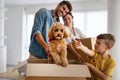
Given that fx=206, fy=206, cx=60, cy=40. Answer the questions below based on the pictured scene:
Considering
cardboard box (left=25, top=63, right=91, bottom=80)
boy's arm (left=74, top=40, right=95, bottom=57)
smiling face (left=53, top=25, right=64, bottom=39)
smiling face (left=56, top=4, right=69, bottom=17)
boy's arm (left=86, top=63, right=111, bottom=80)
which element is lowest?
boy's arm (left=86, top=63, right=111, bottom=80)

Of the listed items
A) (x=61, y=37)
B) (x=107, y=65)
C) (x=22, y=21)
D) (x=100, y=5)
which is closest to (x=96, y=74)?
(x=107, y=65)

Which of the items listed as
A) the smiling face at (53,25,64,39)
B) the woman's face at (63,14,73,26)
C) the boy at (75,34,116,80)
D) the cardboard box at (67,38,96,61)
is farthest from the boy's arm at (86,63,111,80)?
the woman's face at (63,14,73,26)

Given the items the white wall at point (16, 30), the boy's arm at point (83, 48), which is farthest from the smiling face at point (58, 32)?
the white wall at point (16, 30)

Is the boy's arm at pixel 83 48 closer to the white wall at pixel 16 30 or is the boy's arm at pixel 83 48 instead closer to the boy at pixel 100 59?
the boy at pixel 100 59

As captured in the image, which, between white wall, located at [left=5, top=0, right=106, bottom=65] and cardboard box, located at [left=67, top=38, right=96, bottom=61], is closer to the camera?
cardboard box, located at [left=67, top=38, right=96, bottom=61]

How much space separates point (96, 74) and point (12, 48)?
7289 mm

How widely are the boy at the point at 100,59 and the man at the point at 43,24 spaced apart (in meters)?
0.26

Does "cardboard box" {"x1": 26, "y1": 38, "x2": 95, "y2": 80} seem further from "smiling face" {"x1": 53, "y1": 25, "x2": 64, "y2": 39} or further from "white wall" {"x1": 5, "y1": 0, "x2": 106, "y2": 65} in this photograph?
"white wall" {"x1": 5, "y1": 0, "x2": 106, "y2": 65}

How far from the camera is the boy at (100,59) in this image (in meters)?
1.23

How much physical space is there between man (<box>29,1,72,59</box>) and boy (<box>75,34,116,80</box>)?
0.85 feet

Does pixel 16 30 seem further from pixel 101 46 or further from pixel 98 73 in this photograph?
pixel 98 73

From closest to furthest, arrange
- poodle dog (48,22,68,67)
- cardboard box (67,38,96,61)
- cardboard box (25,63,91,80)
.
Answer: cardboard box (25,63,91,80) → poodle dog (48,22,68,67) → cardboard box (67,38,96,61)

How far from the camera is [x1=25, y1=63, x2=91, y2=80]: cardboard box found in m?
0.98

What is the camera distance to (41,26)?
144cm
